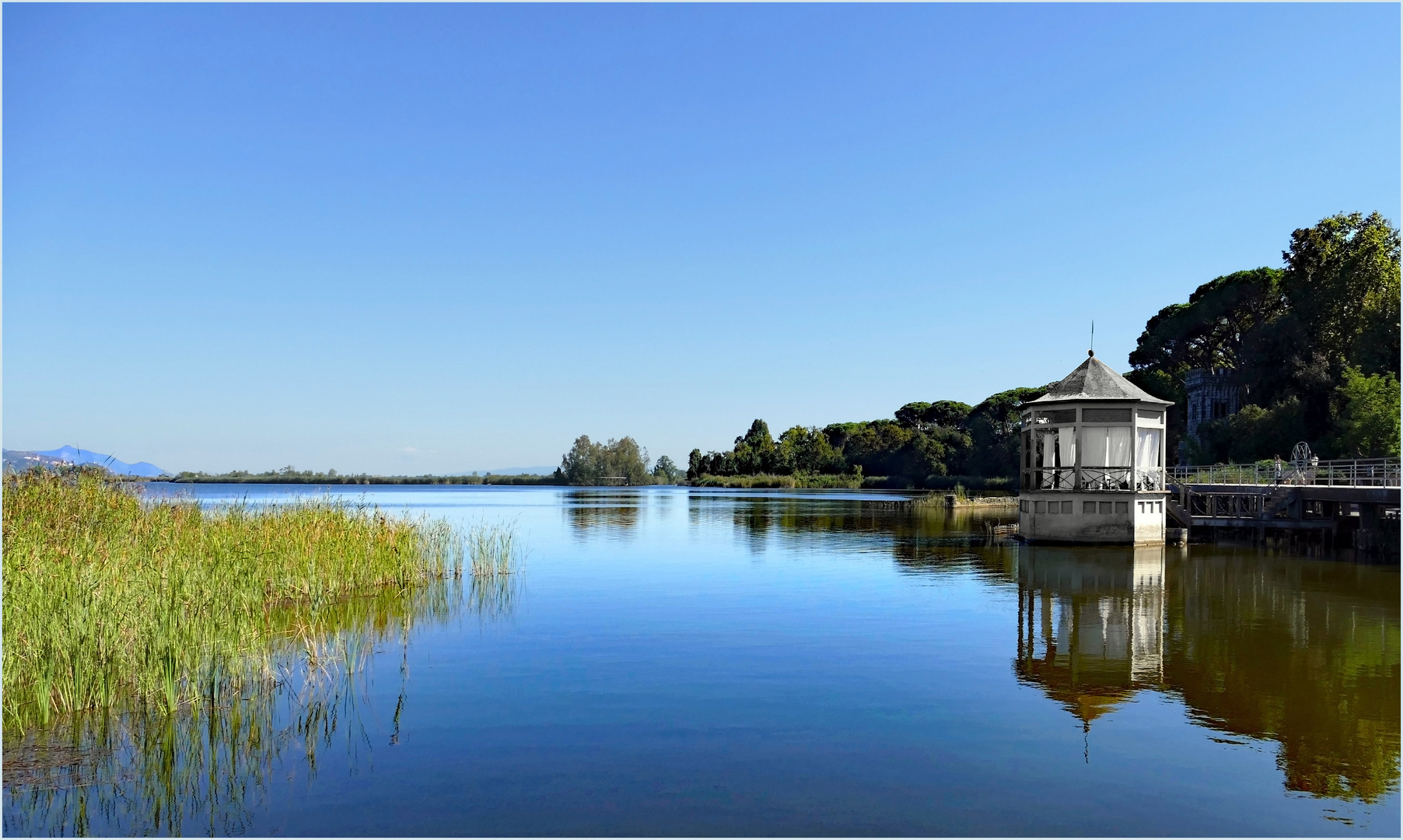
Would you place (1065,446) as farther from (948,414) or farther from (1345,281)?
(948,414)

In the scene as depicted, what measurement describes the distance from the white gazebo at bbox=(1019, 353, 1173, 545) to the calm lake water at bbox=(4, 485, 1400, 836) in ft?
28.5

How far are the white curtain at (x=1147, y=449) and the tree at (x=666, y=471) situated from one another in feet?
406

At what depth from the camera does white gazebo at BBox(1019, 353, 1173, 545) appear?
2825 cm

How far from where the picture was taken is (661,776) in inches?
318

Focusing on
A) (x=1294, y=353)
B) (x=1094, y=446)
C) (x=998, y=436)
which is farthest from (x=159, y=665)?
(x=998, y=436)

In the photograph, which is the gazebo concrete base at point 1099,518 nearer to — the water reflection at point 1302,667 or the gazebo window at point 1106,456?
the gazebo window at point 1106,456

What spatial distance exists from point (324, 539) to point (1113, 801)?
14.6m

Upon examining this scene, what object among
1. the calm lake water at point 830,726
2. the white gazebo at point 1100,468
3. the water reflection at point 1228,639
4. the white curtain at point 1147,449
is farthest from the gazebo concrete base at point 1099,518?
the calm lake water at point 830,726

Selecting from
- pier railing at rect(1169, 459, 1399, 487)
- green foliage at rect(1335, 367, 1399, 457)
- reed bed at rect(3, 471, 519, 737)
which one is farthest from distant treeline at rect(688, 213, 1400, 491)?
reed bed at rect(3, 471, 519, 737)

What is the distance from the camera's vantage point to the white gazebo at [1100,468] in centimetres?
2825

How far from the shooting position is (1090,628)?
50.6 feet

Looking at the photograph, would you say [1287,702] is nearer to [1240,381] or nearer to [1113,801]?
[1113,801]

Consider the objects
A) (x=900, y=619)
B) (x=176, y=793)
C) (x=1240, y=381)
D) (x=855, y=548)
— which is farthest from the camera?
(x=1240, y=381)

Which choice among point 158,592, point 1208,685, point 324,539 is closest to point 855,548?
point 324,539
